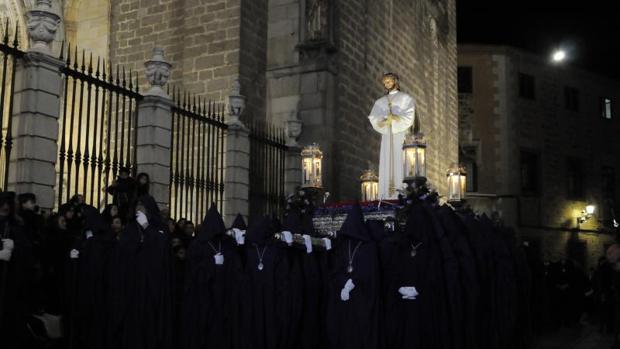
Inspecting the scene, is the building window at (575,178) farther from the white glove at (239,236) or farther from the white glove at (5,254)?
the white glove at (5,254)

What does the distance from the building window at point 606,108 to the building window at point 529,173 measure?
16.3ft

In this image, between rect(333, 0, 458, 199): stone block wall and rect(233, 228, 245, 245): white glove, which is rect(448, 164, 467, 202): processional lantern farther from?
rect(233, 228, 245, 245): white glove

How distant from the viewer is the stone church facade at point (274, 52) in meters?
15.8

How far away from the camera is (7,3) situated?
1652 cm

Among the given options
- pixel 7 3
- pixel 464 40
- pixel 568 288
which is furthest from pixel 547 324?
pixel 464 40

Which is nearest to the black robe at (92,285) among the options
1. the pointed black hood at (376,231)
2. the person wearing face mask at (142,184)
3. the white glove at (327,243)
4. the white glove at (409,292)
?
the person wearing face mask at (142,184)

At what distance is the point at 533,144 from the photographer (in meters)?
28.3

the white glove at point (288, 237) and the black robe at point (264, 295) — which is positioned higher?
the white glove at point (288, 237)

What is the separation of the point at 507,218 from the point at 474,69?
592 cm

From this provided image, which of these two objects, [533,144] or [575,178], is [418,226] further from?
[575,178]

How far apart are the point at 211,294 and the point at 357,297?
1742 mm

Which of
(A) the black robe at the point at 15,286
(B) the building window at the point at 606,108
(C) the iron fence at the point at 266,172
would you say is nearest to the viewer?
(A) the black robe at the point at 15,286

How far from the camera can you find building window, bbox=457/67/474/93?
28453 mm

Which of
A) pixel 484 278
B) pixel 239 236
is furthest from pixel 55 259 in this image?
pixel 484 278
